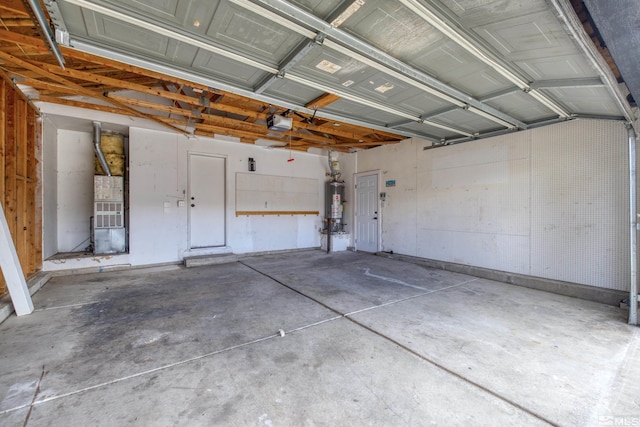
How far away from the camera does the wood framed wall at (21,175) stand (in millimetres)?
3483

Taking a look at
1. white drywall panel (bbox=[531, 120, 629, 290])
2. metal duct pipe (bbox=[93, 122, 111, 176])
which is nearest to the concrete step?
metal duct pipe (bbox=[93, 122, 111, 176])

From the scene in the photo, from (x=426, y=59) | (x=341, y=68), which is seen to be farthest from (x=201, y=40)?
(x=426, y=59)

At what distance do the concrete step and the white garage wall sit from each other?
13.3 feet

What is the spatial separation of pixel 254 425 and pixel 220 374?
1.95 ft

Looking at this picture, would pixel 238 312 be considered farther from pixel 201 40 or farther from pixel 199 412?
pixel 201 40

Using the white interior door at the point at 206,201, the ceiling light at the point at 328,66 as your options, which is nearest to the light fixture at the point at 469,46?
A: the ceiling light at the point at 328,66

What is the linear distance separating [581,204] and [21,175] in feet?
26.6

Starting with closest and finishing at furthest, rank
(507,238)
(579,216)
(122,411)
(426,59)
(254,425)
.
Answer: (254,425)
(122,411)
(426,59)
(579,216)
(507,238)

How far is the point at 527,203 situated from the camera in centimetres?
438

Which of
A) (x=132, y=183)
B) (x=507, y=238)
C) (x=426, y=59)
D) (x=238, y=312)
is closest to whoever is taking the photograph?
(x=426, y=59)

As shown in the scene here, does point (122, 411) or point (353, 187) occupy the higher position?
point (353, 187)

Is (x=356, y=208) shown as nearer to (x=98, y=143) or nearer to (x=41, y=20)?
(x=98, y=143)

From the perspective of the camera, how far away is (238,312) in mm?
3129

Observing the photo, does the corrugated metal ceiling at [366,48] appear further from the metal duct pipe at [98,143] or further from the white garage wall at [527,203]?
the metal duct pipe at [98,143]
